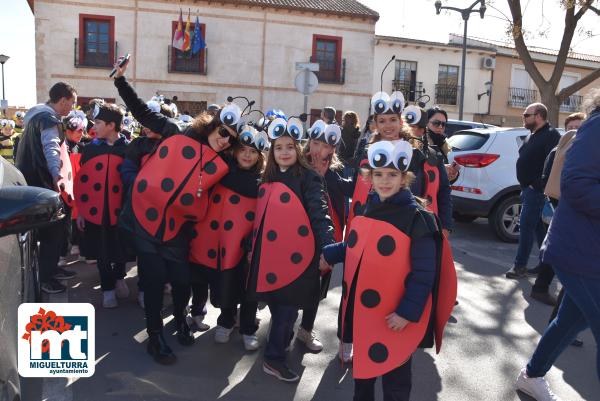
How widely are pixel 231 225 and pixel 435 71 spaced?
25.8 meters

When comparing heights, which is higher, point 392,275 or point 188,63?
point 188,63

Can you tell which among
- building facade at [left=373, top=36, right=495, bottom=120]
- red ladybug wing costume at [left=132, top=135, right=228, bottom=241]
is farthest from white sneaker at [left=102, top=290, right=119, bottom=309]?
building facade at [left=373, top=36, right=495, bottom=120]

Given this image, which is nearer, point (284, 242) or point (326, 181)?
point (284, 242)

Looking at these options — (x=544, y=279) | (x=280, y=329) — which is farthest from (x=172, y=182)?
(x=544, y=279)

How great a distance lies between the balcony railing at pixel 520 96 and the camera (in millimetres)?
28938

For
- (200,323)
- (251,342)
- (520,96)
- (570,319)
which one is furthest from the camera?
(520,96)

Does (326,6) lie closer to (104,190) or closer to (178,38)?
(178,38)

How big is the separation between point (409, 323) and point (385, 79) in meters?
25.2

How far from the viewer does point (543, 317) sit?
4773 mm

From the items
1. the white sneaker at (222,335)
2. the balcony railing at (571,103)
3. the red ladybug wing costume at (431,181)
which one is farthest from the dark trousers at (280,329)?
the balcony railing at (571,103)

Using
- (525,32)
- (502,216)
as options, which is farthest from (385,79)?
(502,216)

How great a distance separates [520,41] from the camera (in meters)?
14.8

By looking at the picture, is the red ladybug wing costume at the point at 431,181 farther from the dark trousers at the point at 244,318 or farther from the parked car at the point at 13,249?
the parked car at the point at 13,249

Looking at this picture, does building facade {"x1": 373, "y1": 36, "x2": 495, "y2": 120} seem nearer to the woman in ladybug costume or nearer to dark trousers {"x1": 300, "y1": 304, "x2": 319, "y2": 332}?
dark trousers {"x1": 300, "y1": 304, "x2": 319, "y2": 332}
